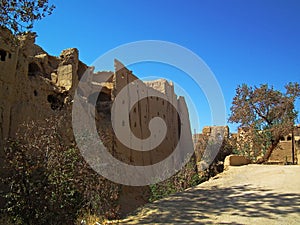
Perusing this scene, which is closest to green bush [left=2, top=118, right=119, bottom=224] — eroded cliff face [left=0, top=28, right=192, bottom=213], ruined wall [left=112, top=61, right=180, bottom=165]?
eroded cliff face [left=0, top=28, right=192, bottom=213]

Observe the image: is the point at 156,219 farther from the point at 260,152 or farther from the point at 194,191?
the point at 260,152

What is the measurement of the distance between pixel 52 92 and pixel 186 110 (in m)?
18.6

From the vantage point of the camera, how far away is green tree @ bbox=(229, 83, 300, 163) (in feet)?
57.7

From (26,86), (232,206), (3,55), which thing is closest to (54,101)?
(26,86)

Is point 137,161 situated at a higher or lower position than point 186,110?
lower

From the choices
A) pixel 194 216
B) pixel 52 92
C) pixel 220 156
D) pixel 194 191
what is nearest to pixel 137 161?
pixel 220 156

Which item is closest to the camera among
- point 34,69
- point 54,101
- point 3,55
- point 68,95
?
point 3,55

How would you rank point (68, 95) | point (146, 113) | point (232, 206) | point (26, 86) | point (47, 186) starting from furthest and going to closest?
point (146, 113) < point (68, 95) < point (26, 86) < point (232, 206) < point (47, 186)

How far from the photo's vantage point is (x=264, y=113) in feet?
59.4

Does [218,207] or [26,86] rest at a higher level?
[26,86]

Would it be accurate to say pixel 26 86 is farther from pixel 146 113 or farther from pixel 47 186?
pixel 146 113

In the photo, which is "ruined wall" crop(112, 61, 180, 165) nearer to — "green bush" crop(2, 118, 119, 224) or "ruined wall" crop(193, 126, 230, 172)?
"ruined wall" crop(193, 126, 230, 172)

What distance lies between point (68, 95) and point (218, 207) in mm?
10014

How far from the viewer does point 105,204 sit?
7.32 m
